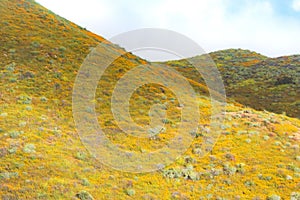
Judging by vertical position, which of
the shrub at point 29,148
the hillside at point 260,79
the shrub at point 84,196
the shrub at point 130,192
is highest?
the hillside at point 260,79

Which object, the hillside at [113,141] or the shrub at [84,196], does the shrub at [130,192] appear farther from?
the shrub at [84,196]

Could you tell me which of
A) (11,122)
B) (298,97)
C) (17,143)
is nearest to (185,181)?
(17,143)

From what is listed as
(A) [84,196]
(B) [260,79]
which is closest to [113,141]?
(A) [84,196]

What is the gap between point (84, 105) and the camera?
2712cm

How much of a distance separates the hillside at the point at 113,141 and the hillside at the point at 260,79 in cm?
2293

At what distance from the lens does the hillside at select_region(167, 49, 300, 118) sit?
53.4 m

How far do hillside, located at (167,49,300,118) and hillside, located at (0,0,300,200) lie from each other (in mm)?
22928

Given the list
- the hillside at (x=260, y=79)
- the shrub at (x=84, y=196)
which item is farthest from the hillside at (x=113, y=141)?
the hillside at (x=260, y=79)

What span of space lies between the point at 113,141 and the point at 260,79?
52.1 meters

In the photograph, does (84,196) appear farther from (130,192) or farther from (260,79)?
(260,79)

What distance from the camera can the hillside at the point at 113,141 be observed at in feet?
57.8

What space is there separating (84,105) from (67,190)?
1124 cm

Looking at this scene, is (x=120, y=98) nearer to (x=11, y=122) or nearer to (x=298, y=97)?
(x=11, y=122)

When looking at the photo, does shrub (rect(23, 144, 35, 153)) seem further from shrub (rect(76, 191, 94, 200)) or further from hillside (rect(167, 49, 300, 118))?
hillside (rect(167, 49, 300, 118))
